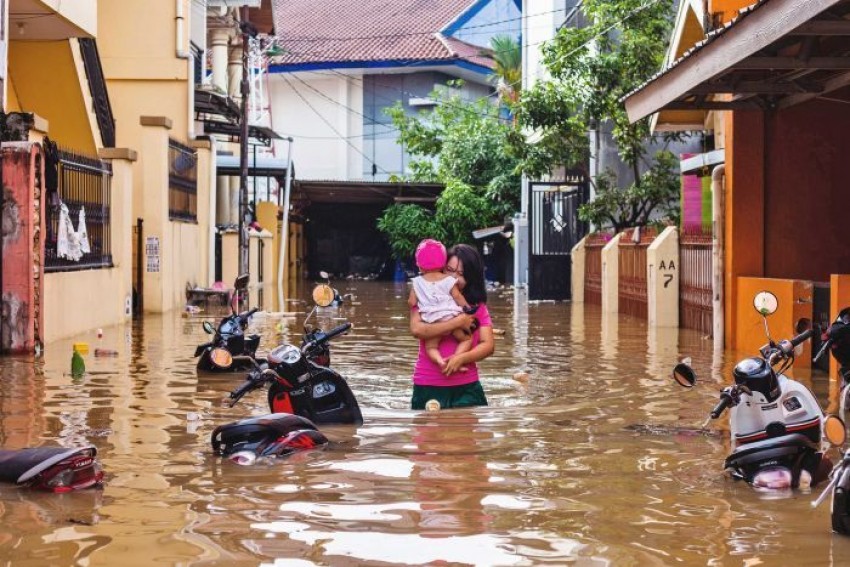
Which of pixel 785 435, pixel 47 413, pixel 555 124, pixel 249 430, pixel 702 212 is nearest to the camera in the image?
pixel 785 435

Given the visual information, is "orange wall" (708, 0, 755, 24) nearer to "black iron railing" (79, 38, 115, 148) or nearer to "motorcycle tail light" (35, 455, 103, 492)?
"black iron railing" (79, 38, 115, 148)

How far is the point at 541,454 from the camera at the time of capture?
8.39 meters

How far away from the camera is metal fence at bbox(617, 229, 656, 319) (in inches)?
995

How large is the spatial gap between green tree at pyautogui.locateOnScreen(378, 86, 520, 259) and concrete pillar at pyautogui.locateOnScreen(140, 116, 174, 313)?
22.4 meters

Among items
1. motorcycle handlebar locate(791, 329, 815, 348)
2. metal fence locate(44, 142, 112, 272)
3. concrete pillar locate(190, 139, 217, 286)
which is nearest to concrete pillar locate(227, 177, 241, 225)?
concrete pillar locate(190, 139, 217, 286)

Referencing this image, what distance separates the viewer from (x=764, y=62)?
1295 centimetres

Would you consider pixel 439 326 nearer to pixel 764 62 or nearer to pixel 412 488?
pixel 412 488

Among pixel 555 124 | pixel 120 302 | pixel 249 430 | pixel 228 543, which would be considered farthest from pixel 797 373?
pixel 555 124

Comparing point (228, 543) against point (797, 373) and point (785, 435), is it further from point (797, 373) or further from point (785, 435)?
point (797, 373)

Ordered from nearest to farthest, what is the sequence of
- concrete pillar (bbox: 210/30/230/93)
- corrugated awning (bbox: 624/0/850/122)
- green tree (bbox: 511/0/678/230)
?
corrugated awning (bbox: 624/0/850/122), green tree (bbox: 511/0/678/230), concrete pillar (bbox: 210/30/230/93)

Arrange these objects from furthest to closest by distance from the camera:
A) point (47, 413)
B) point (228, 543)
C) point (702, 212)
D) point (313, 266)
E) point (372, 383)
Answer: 1. point (313, 266)
2. point (702, 212)
3. point (372, 383)
4. point (47, 413)
5. point (228, 543)

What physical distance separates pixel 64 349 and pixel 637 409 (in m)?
8.16

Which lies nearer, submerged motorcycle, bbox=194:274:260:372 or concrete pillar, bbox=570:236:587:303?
submerged motorcycle, bbox=194:274:260:372

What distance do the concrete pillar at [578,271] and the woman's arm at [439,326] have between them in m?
23.7
